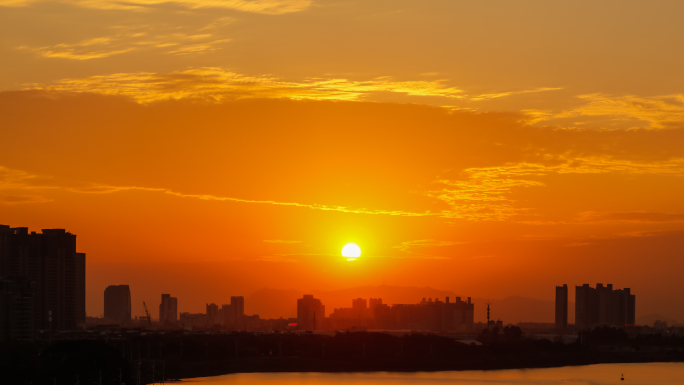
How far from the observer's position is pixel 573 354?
543 feet

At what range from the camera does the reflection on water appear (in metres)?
105

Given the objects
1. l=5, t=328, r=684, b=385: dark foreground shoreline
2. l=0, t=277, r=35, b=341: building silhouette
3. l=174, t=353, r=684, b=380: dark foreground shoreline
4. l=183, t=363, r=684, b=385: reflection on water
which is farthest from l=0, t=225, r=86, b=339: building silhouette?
l=183, t=363, r=684, b=385: reflection on water

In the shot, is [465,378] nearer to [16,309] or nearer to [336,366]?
[336,366]

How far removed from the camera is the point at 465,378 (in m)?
115

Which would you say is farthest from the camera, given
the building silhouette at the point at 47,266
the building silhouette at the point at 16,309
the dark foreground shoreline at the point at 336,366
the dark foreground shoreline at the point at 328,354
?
the building silhouette at the point at 47,266

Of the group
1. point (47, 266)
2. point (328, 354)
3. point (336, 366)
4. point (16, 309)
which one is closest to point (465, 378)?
point (336, 366)

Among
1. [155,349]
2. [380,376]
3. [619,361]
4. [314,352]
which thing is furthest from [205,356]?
[619,361]

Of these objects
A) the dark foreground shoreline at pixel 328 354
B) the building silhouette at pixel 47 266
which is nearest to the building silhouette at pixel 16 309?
the dark foreground shoreline at pixel 328 354

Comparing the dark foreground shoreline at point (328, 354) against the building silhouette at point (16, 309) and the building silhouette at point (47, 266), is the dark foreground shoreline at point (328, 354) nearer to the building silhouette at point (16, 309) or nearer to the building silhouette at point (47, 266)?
the building silhouette at point (16, 309)

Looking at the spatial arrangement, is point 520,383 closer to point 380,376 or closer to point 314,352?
point 380,376

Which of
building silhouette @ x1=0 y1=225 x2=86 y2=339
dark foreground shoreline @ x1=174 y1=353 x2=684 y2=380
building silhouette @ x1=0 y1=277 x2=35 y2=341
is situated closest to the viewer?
building silhouette @ x1=0 y1=277 x2=35 y2=341

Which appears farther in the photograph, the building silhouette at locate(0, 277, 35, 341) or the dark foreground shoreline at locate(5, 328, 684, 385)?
the dark foreground shoreline at locate(5, 328, 684, 385)

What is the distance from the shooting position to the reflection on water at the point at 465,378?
10538 centimetres

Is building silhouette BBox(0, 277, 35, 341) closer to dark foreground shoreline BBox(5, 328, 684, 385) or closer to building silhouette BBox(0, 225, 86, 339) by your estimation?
dark foreground shoreline BBox(5, 328, 684, 385)
